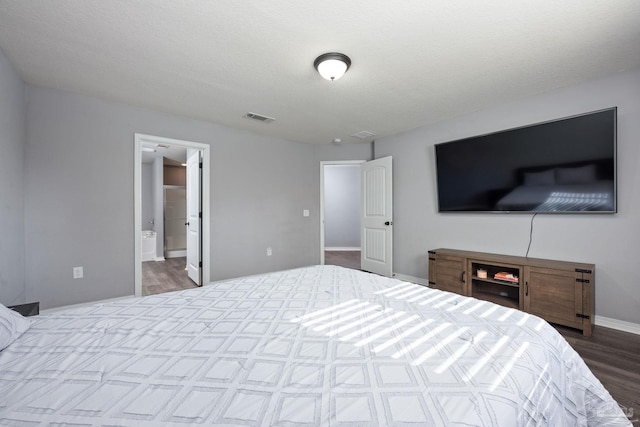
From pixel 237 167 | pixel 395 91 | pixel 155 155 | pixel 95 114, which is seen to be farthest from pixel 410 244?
pixel 155 155

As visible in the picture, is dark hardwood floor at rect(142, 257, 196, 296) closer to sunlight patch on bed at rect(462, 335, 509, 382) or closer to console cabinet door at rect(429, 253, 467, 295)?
console cabinet door at rect(429, 253, 467, 295)

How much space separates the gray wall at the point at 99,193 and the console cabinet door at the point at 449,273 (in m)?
2.73

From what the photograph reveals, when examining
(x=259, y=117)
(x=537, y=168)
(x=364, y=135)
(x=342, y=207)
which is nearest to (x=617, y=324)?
(x=537, y=168)

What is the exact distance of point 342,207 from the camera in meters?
8.20

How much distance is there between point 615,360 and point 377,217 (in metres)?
3.05

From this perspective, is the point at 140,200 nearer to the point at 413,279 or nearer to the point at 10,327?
the point at 10,327

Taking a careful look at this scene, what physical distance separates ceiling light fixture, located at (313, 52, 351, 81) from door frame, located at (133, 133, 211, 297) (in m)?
2.32

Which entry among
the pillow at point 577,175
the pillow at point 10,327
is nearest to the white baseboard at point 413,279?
the pillow at point 577,175

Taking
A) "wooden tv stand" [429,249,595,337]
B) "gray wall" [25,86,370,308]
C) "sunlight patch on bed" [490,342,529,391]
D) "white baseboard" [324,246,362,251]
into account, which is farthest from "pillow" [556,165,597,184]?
"white baseboard" [324,246,362,251]

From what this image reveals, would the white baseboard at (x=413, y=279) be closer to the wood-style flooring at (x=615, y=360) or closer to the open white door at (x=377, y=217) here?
the open white door at (x=377, y=217)

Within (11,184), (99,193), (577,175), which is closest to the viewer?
(11,184)

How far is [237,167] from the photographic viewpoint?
13.8 ft

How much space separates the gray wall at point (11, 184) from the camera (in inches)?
86.8

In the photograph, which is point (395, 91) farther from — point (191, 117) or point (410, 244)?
point (191, 117)
